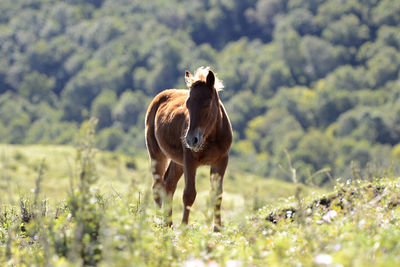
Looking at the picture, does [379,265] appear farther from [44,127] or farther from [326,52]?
[326,52]

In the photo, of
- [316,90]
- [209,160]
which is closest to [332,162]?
[316,90]

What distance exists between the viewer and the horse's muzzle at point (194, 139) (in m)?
8.48

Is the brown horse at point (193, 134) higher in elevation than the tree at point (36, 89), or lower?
lower

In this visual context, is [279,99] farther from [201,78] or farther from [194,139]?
[194,139]

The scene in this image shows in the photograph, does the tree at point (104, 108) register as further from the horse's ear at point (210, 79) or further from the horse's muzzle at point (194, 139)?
the horse's muzzle at point (194, 139)

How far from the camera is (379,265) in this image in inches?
172

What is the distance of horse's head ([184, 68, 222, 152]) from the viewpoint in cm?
852

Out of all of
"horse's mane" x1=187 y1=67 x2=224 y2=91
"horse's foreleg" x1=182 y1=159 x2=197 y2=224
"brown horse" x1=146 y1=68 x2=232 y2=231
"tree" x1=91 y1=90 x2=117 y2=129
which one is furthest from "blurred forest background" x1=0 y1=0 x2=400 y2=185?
"horse's foreleg" x1=182 y1=159 x2=197 y2=224

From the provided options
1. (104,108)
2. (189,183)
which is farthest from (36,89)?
(189,183)

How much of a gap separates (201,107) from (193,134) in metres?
0.47

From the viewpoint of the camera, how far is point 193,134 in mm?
8523

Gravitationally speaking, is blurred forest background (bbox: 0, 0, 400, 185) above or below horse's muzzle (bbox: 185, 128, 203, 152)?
above

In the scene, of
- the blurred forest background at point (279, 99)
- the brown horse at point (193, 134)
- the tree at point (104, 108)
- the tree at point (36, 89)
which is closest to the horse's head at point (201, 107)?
the brown horse at point (193, 134)

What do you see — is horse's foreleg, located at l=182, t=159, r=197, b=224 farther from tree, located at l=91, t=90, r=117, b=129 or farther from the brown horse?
tree, located at l=91, t=90, r=117, b=129
